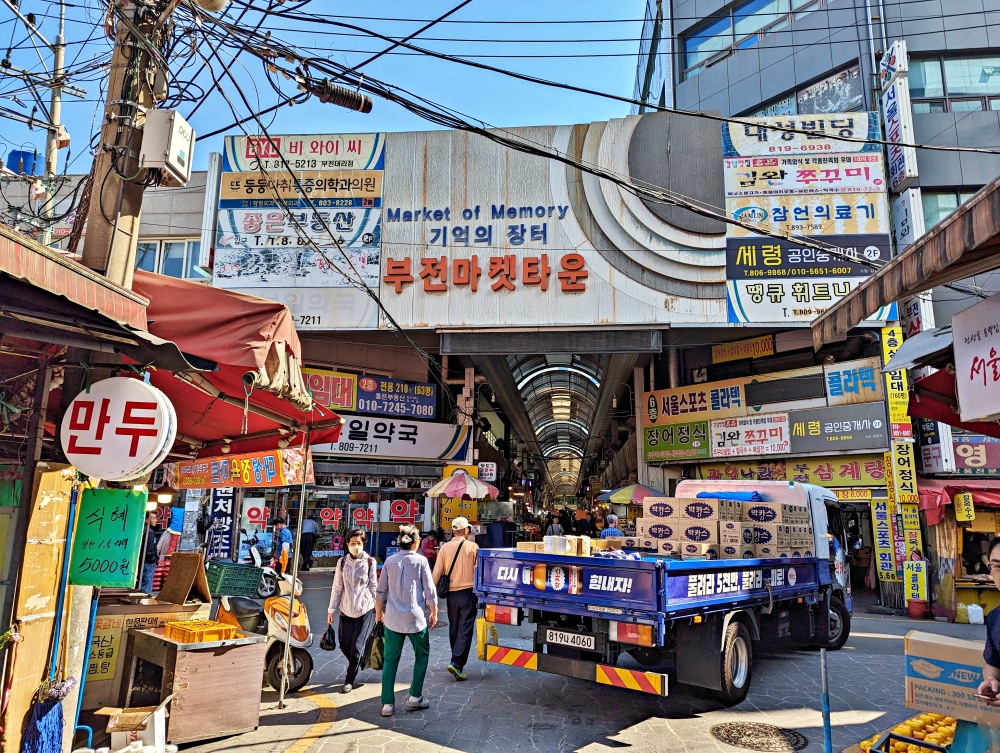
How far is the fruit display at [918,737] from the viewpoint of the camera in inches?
159

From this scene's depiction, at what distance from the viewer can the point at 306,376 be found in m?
19.4

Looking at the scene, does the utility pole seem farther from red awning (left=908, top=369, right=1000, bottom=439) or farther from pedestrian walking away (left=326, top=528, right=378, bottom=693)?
red awning (left=908, top=369, right=1000, bottom=439)

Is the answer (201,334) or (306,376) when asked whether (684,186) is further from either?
(201,334)

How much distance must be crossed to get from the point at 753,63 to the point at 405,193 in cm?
1280

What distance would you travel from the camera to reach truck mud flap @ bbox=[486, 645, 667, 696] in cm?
566

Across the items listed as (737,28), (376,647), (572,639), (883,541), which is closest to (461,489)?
(376,647)

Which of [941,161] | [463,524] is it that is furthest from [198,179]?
[941,161]

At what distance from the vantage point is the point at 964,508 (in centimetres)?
1430

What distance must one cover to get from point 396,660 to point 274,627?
5.13 feet

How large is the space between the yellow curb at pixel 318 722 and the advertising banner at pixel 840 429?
14053 mm

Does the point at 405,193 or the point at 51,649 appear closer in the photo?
the point at 51,649

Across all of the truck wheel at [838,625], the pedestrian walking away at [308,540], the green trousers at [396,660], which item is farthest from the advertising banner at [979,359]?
the pedestrian walking away at [308,540]

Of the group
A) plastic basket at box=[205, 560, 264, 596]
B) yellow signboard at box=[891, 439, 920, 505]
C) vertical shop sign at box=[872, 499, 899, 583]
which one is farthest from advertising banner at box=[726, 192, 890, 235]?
plastic basket at box=[205, 560, 264, 596]

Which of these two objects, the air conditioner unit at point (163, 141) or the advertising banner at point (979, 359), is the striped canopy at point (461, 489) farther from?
the advertising banner at point (979, 359)
